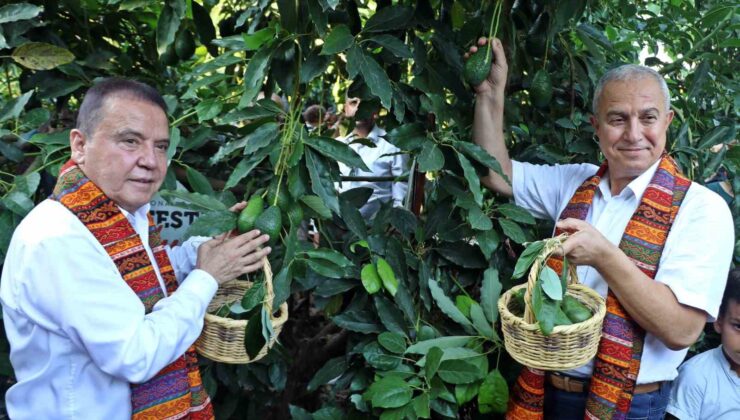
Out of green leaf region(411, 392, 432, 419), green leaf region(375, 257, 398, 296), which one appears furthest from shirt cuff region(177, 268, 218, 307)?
green leaf region(411, 392, 432, 419)

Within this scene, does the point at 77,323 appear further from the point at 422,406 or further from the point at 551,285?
the point at 551,285

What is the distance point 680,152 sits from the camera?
7.16 ft

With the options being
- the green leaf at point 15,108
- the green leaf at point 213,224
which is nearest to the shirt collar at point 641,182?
the green leaf at point 213,224

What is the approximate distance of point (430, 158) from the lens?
1.78 meters

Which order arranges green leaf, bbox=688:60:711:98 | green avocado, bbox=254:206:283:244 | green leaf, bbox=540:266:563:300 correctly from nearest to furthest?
green leaf, bbox=540:266:563:300 < green avocado, bbox=254:206:283:244 < green leaf, bbox=688:60:711:98

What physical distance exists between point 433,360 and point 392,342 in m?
0.14

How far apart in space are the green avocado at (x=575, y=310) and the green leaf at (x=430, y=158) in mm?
469

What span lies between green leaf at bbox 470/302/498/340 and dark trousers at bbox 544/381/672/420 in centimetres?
21

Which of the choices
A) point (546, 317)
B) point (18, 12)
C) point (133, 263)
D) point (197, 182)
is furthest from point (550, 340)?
point (18, 12)

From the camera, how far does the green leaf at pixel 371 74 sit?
164cm

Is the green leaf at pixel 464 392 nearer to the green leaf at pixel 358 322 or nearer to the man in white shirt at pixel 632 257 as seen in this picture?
the man in white shirt at pixel 632 257

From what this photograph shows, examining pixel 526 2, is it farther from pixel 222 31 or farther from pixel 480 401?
pixel 480 401

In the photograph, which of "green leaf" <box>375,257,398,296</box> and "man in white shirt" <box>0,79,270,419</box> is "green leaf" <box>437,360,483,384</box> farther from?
"man in white shirt" <box>0,79,270,419</box>

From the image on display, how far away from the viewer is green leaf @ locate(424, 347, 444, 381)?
1.69m
